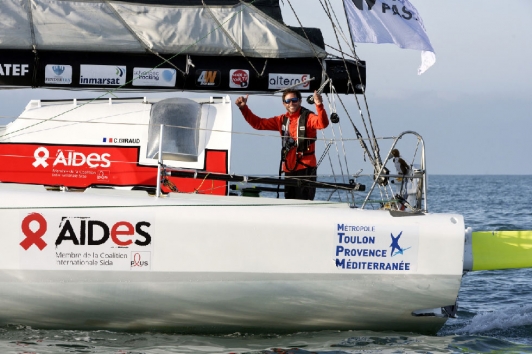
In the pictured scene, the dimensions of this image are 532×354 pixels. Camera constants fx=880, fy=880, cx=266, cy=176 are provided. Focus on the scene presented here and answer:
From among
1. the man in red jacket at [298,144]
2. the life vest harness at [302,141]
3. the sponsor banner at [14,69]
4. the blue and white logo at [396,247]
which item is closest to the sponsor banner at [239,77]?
the man in red jacket at [298,144]

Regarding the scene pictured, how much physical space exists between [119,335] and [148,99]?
2.11 metres

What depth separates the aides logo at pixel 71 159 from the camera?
715cm

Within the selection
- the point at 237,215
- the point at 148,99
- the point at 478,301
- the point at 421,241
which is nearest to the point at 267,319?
the point at 237,215

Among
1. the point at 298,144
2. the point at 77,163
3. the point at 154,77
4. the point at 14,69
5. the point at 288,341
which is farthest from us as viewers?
the point at 154,77

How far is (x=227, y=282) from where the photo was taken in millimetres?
6355

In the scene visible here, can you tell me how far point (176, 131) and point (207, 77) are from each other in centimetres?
76

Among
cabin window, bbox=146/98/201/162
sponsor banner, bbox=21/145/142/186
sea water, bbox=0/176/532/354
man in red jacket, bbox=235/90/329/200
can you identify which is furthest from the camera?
man in red jacket, bbox=235/90/329/200

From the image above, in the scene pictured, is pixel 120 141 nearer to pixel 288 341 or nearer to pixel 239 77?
pixel 239 77

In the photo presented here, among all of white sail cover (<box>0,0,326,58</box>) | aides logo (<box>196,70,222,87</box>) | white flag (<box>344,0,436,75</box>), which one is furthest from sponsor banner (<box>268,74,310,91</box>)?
white flag (<box>344,0,436,75</box>)

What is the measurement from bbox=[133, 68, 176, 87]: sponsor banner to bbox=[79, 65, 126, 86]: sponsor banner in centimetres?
12

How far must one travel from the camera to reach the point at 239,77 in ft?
25.5

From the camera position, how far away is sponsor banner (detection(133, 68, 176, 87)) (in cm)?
771

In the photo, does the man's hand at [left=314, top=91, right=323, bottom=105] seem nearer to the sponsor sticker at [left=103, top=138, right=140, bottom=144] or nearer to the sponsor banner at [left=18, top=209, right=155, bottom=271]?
the sponsor sticker at [left=103, top=138, right=140, bottom=144]

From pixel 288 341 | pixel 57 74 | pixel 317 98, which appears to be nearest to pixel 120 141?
pixel 57 74
